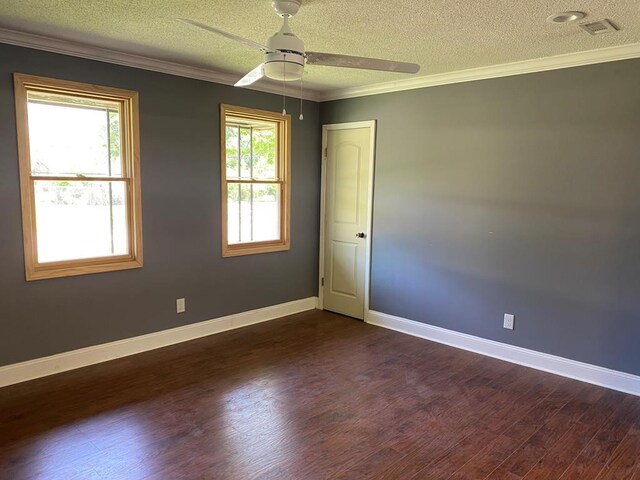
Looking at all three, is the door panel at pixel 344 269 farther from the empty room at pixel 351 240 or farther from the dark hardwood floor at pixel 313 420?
the dark hardwood floor at pixel 313 420

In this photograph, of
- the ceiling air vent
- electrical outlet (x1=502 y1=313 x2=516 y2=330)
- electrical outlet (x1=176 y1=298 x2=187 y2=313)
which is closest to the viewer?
the ceiling air vent

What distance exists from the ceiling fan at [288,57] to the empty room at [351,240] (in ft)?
0.06

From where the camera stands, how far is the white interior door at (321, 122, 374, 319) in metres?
4.93

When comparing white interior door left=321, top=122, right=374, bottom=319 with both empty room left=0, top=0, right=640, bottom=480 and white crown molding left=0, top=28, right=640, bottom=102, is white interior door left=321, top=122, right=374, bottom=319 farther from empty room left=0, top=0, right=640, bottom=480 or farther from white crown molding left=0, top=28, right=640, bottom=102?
white crown molding left=0, top=28, right=640, bottom=102

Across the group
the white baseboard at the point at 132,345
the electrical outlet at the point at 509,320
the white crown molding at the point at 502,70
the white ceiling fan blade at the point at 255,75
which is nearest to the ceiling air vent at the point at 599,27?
the white crown molding at the point at 502,70

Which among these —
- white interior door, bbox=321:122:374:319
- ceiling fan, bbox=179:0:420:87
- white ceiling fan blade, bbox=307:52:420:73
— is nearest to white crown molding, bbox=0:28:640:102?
white interior door, bbox=321:122:374:319

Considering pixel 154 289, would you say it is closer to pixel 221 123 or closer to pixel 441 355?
pixel 221 123

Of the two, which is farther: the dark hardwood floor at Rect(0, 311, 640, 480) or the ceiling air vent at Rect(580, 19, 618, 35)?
the ceiling air vent at Rect(580, 19, 618, 35)

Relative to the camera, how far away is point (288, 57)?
2.31 m

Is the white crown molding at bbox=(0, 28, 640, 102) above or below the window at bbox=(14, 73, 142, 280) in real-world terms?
above

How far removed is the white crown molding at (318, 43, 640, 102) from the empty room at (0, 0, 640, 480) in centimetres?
2

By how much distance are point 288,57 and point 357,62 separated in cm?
42

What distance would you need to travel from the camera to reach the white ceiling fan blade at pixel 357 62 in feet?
8.15

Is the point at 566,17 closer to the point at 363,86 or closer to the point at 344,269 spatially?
the point at 363,86
